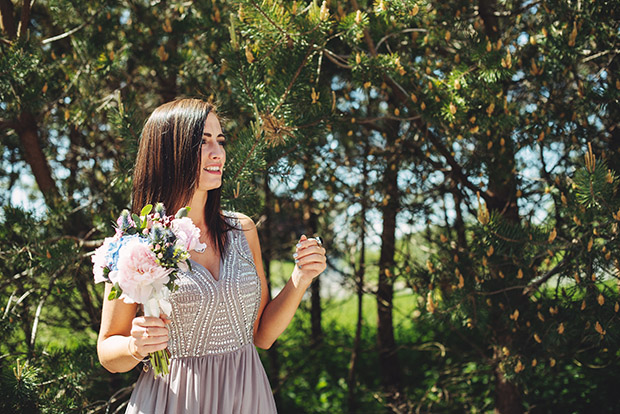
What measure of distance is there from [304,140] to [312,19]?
23.2 inches

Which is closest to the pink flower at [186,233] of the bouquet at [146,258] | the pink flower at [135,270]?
the bouquet at [146,258]

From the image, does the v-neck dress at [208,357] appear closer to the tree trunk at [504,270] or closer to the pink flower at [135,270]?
the pink flower at [135,270]

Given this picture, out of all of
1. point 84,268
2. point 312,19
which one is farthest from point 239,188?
point 84,268

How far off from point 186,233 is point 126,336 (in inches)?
17.8

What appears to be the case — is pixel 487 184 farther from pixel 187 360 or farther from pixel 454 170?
pixel 187 360

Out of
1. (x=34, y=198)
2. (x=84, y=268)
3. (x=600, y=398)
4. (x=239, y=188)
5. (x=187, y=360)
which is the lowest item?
(x=600, y=398)

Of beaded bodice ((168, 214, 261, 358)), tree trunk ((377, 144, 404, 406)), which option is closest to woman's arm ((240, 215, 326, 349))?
beaded bodice ((168, 214, 261, 358))

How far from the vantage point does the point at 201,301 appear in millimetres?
1828

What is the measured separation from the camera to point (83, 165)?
392 centimetres

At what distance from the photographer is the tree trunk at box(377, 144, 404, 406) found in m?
3.50

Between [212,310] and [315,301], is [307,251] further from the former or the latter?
[315,301]

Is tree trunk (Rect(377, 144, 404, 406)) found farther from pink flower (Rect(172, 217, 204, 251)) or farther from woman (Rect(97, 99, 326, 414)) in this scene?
pink flower (Rect(172, 217, 204, 251))

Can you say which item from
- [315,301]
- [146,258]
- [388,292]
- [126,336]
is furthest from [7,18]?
[315,301]

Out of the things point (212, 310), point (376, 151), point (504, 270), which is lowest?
point (212, 310)
